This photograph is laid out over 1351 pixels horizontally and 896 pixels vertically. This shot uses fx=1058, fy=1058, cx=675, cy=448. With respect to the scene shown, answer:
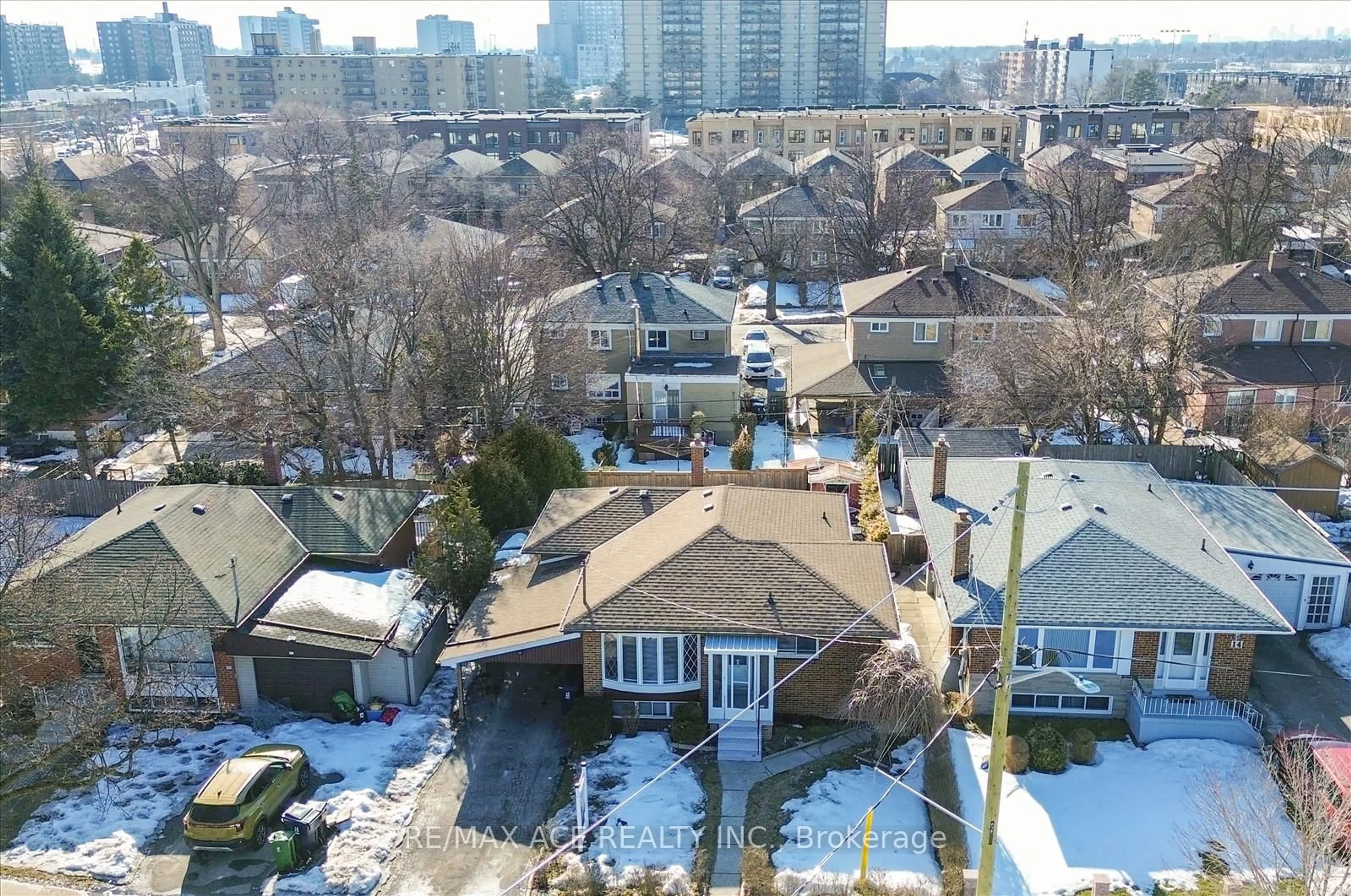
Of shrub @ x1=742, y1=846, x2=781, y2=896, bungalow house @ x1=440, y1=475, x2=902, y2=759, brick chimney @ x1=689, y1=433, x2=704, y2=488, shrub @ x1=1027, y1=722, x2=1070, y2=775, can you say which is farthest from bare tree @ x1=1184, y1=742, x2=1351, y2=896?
brick chimney @ x1=689, y1=433, x2=704, y2=488

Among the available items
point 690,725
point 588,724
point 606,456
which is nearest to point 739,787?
point 690,725

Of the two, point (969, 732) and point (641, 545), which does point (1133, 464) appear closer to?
point (969, 732)

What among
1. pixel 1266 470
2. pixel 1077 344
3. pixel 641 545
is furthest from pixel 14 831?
pixel 1266 470

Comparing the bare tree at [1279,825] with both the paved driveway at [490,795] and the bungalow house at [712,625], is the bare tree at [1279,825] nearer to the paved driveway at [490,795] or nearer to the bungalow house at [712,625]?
the bungalow house at [712,625]

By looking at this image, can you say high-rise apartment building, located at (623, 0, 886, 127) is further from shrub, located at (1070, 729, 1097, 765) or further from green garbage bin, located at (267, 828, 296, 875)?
green garbage bin, located at (267, 828, 296, 875)

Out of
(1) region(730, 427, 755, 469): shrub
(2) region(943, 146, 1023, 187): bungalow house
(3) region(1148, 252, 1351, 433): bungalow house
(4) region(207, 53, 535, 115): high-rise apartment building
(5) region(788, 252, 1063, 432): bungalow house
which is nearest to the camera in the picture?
(1) region(730, 427, 755, 469): shrub

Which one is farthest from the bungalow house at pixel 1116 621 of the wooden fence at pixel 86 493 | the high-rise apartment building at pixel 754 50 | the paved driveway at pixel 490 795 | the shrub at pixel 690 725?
the high-rise apartment building at pixel 754 50
